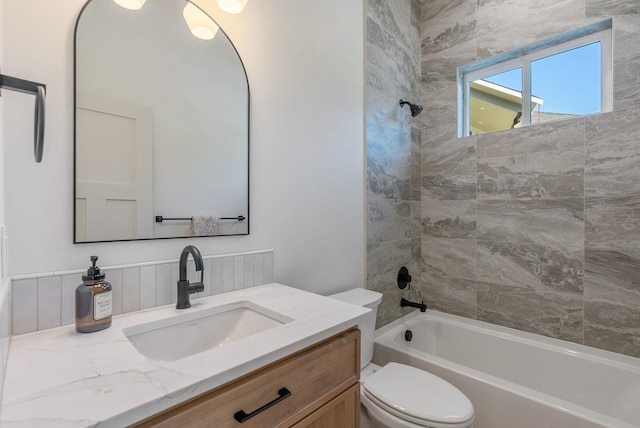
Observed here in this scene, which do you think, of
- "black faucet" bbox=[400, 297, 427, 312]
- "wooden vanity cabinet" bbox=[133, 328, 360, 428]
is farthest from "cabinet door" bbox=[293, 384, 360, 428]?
"black faucet" bbox=[400, 297, 427, 312]

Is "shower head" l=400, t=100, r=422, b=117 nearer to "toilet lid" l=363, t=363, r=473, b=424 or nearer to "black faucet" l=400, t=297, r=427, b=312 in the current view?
"black faucet" l=400, t=297, r=427, b=312

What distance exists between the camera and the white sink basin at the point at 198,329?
2.95 feet

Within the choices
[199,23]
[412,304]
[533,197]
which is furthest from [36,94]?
[533,197]

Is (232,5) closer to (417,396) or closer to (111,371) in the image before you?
(111,371)

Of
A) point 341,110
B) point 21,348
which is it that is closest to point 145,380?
point 21,348

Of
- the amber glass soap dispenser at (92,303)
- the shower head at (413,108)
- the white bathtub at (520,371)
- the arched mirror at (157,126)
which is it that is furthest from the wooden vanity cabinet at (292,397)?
the shower head at (413,108)

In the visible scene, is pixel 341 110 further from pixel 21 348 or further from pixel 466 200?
pixel 21 348

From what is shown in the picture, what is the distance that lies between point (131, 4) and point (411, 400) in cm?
184

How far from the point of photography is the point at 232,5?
125 centimetres

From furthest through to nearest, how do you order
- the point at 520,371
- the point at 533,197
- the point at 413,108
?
1. the point at 413,108
2. the point at 533,197
3. the point at 520,371

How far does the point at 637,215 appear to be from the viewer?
1639mm

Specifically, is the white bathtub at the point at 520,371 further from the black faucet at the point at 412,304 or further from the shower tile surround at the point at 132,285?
the shower tile surround at the point at 132,285

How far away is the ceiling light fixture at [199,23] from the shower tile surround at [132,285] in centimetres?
90

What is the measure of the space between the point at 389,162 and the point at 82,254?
1.82 metres
